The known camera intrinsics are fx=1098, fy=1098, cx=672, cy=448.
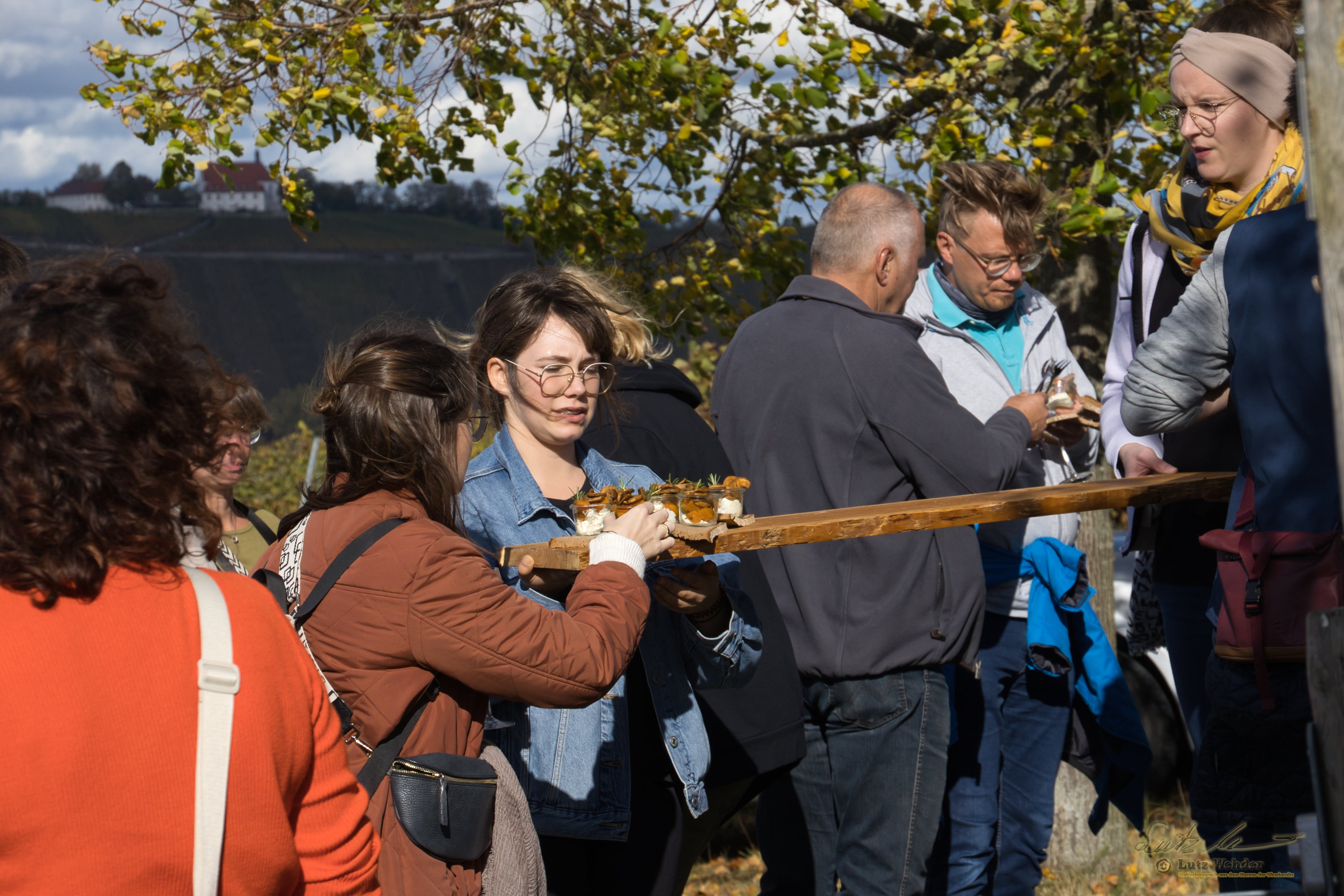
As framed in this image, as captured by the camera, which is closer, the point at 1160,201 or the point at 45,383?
the point at 45,383

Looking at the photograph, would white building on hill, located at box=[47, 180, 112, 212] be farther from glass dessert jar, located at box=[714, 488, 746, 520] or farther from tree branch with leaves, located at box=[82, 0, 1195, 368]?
glass dessert jar, located at box=[714, 488, 746, 520]

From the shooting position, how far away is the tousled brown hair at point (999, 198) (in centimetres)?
353

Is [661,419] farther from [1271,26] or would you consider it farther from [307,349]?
[307,349]

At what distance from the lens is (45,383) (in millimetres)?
1229

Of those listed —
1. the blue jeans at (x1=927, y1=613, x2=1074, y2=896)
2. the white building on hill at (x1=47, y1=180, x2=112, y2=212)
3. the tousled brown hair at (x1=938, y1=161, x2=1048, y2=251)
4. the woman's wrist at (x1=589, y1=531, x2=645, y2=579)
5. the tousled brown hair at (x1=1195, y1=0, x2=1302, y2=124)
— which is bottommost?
the blue jeans at (x1=927, y1=613, x2=1074, y2=896)

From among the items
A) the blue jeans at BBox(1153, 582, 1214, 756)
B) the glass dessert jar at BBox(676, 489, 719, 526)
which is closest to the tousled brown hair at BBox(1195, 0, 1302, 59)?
the blue jeans at BBox(1153, 582, 1214, 756)

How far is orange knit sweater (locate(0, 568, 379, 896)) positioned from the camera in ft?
3.84

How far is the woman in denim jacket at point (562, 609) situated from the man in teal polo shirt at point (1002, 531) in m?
1.24

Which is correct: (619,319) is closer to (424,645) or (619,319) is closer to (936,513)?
(936,513)

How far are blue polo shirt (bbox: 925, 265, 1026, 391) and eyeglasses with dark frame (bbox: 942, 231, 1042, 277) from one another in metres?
0.11

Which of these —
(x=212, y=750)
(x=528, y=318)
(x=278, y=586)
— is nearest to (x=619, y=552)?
(x=278, y=586)

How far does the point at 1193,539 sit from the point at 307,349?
19044 millimetres

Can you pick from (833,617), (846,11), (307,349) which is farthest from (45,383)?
(307,349)

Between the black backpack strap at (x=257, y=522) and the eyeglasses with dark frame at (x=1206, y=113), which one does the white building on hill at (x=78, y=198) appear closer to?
the black backpack strap at (x=257, y=522)
